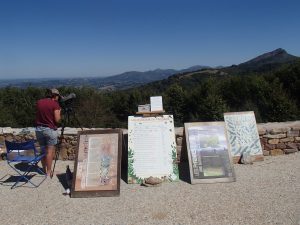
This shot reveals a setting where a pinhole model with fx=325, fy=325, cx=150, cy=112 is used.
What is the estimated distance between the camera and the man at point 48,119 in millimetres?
6145

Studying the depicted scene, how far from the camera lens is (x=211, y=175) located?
19.2 feet

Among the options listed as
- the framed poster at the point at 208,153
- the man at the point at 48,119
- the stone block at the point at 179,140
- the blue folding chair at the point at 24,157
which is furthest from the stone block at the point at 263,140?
the blue folding chair at the point at 24,157

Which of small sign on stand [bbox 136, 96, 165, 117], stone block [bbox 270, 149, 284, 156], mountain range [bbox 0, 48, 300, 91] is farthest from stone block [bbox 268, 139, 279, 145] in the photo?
mountain range [bbox 0, 48, 300, 91]

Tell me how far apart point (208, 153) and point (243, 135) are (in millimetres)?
1272

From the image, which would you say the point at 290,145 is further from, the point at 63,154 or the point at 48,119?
the point at 48,119

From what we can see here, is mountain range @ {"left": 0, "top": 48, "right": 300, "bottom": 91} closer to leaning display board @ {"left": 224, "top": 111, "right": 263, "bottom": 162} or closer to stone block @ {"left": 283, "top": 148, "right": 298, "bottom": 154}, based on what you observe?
stone block @ {"left": 283, "top": 148, "right": 298, "bottom": 154}

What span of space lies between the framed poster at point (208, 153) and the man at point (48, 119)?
8.40 ft

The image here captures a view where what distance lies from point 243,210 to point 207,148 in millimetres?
1685

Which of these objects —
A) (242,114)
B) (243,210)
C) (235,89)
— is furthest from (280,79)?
(243,210)

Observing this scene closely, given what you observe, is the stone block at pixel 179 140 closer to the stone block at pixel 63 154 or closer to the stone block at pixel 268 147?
the stone block at pixel 268 147

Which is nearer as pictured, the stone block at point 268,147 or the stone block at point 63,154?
the stone block at point 268,147

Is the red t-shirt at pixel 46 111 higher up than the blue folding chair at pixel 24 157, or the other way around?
the red t-shirt at pixel 46 111

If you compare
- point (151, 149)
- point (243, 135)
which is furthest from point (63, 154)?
point (243, 135)

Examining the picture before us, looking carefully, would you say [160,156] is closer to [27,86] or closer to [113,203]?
[113,203]
